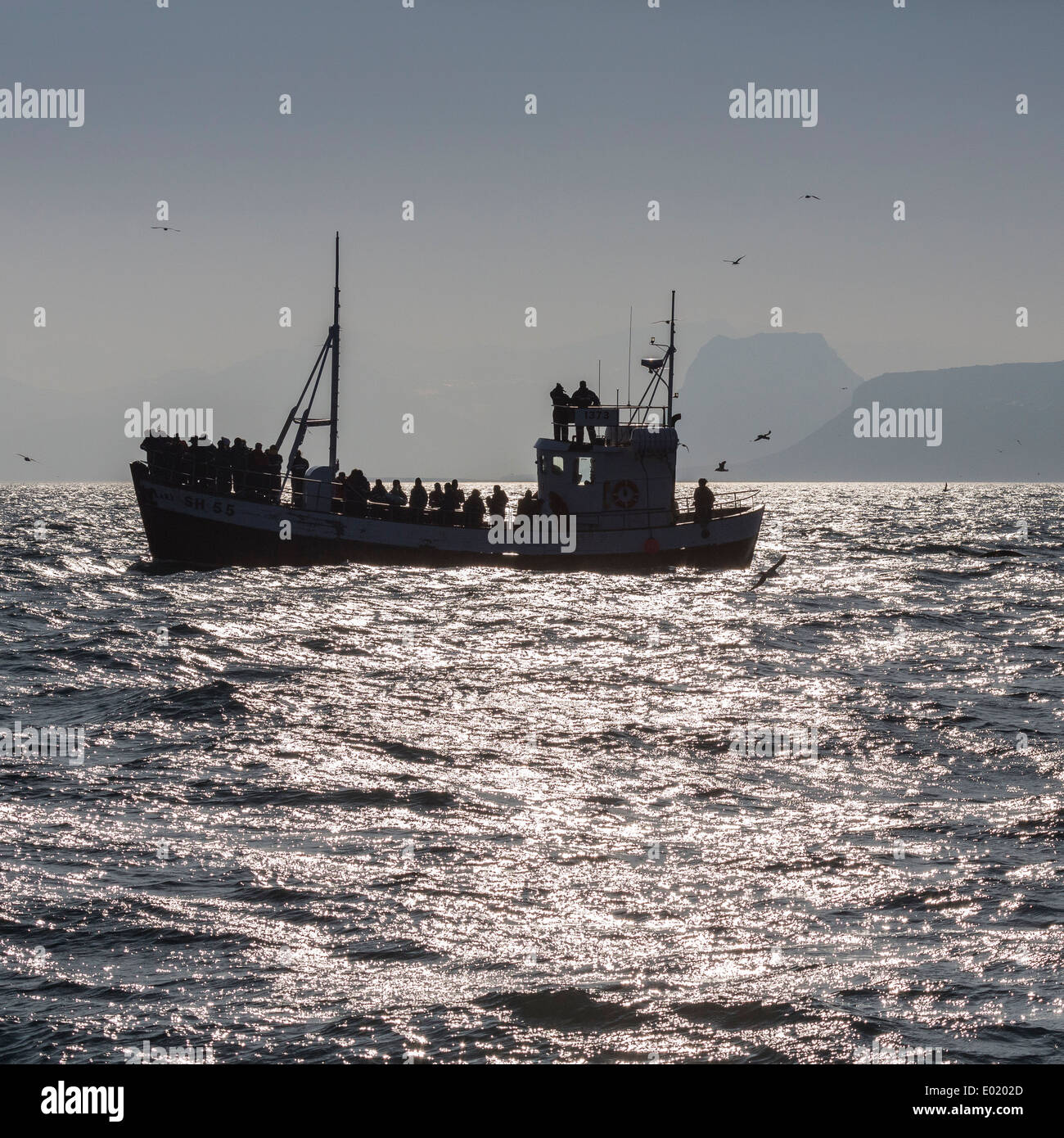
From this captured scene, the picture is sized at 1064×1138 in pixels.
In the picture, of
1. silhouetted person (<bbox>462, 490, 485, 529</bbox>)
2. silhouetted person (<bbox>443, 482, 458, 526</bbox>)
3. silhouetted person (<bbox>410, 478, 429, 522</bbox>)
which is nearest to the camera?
silhouetted person (<bbox>410, 478, 429, 522</bbox>)

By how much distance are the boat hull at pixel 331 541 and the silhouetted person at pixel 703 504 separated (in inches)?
33.1

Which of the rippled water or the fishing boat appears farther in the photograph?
the fishing boat

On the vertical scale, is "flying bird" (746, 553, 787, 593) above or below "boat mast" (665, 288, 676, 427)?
below

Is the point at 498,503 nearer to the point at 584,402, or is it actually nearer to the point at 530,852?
the point at 584,402

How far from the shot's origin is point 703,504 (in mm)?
42969

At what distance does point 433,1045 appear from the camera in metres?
6.73

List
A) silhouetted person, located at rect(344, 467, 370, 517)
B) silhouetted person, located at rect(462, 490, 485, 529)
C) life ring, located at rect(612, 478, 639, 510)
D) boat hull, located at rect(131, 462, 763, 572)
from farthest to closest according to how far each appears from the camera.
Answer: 1. life ring, located at rect(612, 478, 639, 510)
2. silhouetted person, located at rect(462, 490, 485, 529)
3. silhouetted person, located at rect(344, 467, 370, 517)
4. boat hull, located at rect(131, 462, 763, 572)

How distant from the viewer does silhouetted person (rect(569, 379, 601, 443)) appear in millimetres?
41312

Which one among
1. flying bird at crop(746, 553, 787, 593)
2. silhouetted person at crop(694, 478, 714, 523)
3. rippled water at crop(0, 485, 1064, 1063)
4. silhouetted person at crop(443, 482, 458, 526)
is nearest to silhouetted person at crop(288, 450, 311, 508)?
silhouetted person at crop(443, 482, 458, 526)

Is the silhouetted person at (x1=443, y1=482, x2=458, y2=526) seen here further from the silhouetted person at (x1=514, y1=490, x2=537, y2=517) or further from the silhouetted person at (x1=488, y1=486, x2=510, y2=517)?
the silhouetted person at (x1=514, y1=490, x2=537, y2=517)

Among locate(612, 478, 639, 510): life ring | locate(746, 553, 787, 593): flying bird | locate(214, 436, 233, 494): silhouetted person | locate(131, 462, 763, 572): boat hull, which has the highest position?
locate(214, 436, 233, 494): silhouetted person

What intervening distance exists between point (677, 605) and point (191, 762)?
20.6 meters

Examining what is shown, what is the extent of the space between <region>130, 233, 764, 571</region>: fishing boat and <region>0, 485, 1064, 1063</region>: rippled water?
50.9 feet

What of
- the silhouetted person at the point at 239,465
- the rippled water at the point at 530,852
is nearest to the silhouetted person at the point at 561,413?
the silhouetted person at the point at 239,465
